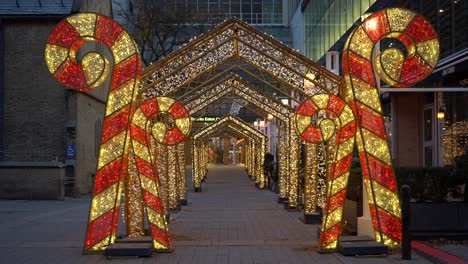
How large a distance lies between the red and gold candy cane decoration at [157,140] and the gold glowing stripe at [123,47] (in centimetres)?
87

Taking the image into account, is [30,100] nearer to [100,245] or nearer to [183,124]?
[183,124]

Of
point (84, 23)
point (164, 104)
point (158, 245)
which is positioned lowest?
point (158, 245)

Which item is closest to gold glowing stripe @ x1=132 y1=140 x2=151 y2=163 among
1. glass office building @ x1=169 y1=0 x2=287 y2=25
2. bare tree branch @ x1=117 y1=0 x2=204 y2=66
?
bare tree branch @ x1=117 y1=0 x2=204 y2=66

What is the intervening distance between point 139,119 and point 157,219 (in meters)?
1.76

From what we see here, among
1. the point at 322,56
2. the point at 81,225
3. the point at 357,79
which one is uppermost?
the point at 322,56

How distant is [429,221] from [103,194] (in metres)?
5.61

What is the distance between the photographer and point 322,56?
142 ft

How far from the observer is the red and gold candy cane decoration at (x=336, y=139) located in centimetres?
1105

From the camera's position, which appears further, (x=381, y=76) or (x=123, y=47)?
(x=123, y=47)

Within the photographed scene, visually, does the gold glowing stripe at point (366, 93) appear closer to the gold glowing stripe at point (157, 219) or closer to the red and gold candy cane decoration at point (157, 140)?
the red and gold candy cane decoration at point (157, 140)

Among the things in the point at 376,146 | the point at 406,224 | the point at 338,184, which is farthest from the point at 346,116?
the point at 406,224

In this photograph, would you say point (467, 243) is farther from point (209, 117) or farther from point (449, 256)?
point (209, 117)

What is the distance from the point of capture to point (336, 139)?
11469mm

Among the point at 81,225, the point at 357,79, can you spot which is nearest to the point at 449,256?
the point at 357,79
